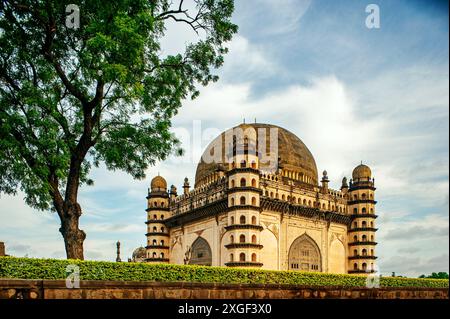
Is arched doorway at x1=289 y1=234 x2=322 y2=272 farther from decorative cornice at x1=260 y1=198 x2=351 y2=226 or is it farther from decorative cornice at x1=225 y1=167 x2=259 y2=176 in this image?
decorative cornice at x1=225 y1=167 x2=259 y2=176

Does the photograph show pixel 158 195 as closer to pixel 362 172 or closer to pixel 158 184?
pixel 158 184

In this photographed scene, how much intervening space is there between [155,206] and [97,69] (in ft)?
104

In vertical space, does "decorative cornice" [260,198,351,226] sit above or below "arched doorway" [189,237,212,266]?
above

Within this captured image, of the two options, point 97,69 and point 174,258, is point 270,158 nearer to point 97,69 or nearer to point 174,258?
point 174,258

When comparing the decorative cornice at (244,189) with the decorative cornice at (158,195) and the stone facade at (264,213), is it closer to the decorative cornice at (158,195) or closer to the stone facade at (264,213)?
the stone facade at (264,213)

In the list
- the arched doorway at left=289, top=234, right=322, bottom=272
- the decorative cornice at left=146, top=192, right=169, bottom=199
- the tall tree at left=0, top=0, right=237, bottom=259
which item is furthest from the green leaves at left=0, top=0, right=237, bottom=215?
the decorative cornice at left=146, top=192, right=169, bottom=199

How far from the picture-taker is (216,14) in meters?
17.5

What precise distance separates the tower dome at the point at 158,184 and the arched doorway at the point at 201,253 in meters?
8.59

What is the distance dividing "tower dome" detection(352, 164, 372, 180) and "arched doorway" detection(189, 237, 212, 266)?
614 inches

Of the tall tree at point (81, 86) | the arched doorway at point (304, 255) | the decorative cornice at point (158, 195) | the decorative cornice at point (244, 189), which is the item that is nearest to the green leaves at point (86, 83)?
the tall tree at point (81, 86)

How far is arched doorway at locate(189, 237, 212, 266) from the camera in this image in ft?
123
